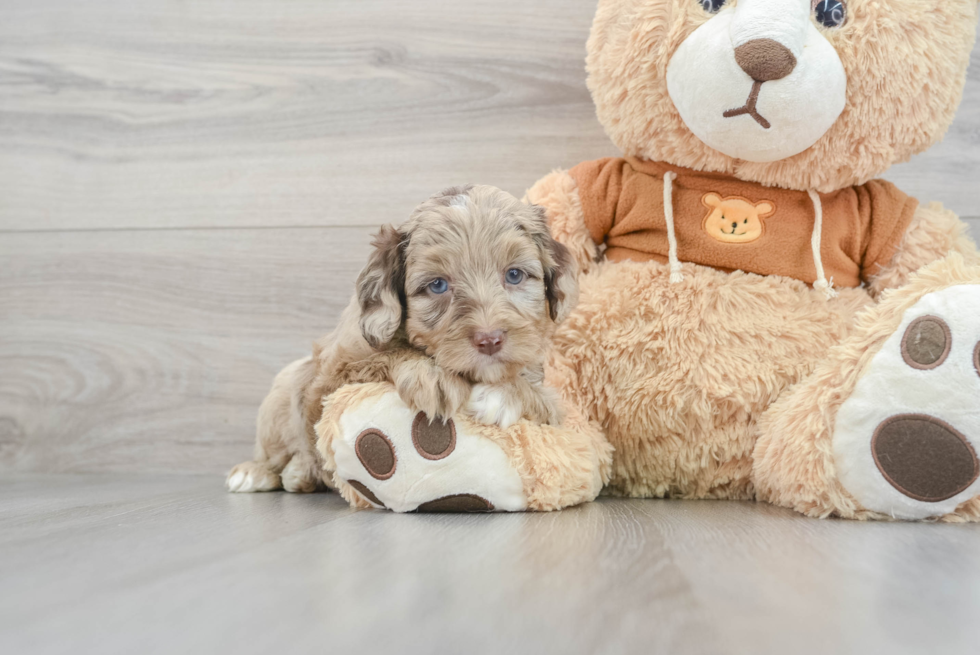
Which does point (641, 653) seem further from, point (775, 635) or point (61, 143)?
point (61, 143)

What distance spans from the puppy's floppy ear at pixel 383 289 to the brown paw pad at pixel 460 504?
0.28m

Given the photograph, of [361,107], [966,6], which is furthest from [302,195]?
[966,6]

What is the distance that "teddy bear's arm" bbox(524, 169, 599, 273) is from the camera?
156 centimetres

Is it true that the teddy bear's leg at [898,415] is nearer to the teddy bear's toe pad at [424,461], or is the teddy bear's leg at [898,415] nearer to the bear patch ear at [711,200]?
the bear patch ear at [711,200]

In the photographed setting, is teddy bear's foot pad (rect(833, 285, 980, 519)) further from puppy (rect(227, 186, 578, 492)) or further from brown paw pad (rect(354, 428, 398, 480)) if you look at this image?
brown paw pad (rect(354, 428, 398, 480))

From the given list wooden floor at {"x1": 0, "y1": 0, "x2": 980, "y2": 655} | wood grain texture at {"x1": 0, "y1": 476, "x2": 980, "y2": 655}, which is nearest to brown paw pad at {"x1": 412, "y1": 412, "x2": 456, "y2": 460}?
wood grain texture at {"x1": 0, "y1": 476, "x2": 980, "y2": 655}

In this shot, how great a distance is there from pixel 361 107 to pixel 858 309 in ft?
4.38

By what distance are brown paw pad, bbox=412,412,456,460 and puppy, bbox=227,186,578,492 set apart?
0.02 m

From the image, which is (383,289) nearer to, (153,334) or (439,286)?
(439,286)

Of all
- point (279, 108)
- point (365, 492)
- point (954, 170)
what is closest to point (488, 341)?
point (365, 492)

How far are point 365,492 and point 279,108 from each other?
121 centimetres

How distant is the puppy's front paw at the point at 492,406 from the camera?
1.22 m

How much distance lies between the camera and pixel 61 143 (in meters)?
2.08

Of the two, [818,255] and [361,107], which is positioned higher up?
[361,107]
